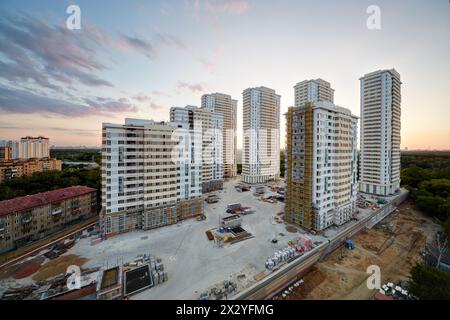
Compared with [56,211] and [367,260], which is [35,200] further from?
[367,260]

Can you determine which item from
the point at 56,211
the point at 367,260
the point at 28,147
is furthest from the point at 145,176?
the point at 28,147

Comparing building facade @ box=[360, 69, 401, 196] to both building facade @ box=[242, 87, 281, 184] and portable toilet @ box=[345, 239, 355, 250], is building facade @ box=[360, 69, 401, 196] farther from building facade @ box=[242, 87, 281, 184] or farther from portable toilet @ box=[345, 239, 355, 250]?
portable toilet @ box=[345, 239, 355, 250]

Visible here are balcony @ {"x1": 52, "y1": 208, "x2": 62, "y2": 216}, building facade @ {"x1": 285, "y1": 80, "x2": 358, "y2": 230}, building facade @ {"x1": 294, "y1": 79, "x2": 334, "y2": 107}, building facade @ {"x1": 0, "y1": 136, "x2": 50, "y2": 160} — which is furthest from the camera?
building facade @ {"x1": 0, "y1": 136, "x2": 50, "y2": 160}

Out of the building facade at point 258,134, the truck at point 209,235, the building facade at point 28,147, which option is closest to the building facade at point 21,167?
the building facade at point 28,147

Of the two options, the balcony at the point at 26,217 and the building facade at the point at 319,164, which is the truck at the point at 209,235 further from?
the balcony at the point at 26,217

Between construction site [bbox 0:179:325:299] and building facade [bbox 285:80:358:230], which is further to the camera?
building facade [bbox 285:80:358:230]

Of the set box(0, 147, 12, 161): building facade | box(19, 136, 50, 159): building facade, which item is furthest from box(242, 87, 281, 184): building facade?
box(0, 147, 12, 161): building facade
